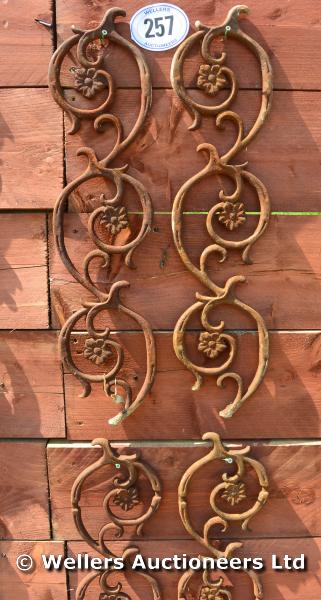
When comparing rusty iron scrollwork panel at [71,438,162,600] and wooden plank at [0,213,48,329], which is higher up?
wooden plank at [0,213,48,329]

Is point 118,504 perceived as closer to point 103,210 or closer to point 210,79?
point 103,210

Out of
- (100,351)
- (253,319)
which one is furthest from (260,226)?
(100,351)

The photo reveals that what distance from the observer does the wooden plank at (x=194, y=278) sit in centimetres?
94

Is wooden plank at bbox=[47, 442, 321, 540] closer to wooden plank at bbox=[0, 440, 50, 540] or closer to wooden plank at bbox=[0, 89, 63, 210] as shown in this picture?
wooden plank at bbox=[0, 440, 50, 540]

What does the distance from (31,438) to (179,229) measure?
559mm

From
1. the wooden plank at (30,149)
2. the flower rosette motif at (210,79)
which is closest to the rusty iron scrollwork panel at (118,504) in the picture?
the wooden plank at (30,149)

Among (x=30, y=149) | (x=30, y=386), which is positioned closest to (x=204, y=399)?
(x=30, y=386)

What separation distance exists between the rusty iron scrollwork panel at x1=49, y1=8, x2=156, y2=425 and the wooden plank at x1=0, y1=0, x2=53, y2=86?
0.13 feet

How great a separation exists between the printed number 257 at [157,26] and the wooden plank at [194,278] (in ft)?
1.15

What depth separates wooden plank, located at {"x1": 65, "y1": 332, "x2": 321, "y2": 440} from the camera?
962 millimetres

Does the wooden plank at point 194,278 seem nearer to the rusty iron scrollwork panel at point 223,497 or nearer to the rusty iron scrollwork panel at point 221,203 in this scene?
the rusty iron scrollwork panel at point 221,203

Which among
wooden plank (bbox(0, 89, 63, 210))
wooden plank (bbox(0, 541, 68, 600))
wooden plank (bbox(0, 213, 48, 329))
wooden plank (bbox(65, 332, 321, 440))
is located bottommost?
wooden plank (bbox(0, 541, 68, 600))

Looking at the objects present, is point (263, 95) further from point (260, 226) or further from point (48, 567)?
point (48, 567)

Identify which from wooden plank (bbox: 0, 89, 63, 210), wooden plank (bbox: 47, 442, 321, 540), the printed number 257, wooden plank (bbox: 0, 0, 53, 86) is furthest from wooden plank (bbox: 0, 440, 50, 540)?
the printed number 257
